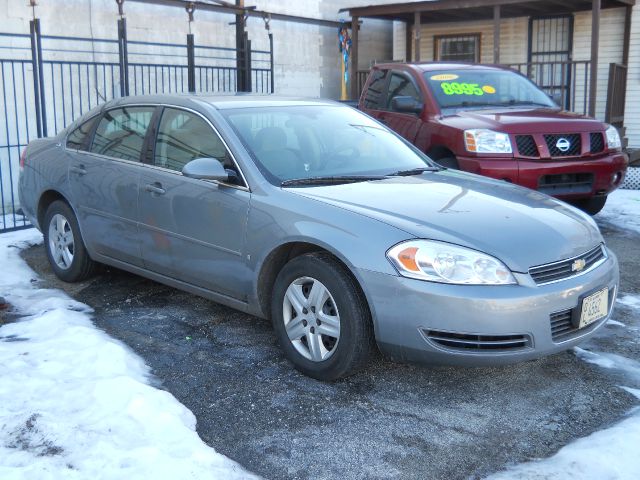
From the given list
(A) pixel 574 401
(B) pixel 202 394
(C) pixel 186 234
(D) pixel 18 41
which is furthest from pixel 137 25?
(A) pixel 574 401

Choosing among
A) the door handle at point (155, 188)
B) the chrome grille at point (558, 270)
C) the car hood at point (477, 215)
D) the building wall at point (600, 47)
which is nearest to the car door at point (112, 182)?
the door handle at point (155, 188)

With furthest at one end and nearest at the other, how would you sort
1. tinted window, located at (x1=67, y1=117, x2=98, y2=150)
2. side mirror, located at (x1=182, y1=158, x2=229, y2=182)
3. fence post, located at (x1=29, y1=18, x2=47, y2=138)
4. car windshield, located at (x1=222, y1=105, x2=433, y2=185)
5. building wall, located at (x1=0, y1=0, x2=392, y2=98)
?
building wall, located at (x1=0, y1=0, x2=392, y2=98)
fence post, located at (x1=29, y1=18, x2=47, y2=138)
tinted window, located at (x1=67, y1=117, x2=98, y2=150)
car windshield, located at (x1=222, y1=105, x2=433, y2=185)
side mirror, located at (x1=182, y1=158, x2=229, y2=182)

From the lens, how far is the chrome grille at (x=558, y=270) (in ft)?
12.3

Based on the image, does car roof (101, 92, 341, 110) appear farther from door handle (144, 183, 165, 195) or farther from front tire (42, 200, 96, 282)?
front tire (42, 200, 96, 282)

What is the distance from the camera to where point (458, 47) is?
1727cm

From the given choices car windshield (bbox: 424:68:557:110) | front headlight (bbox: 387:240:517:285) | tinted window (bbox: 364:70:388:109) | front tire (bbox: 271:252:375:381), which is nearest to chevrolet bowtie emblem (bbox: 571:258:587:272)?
front headlight (bbox: 387:240:517:285)

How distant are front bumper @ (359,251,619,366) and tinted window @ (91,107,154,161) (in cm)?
240

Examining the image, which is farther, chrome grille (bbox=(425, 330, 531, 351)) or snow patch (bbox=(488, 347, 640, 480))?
chrome grille (bbox=(425, 330, 531, 351))

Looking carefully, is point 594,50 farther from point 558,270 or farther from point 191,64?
point 558,270

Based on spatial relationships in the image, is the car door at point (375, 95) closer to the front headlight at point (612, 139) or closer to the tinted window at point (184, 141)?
the front headlight at point (612, 139)

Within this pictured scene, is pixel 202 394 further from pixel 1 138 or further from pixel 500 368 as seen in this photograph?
pixel 1 138

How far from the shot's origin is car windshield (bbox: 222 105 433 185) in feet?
15.3

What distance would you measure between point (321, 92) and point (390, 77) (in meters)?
7.30

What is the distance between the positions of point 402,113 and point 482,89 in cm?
98
